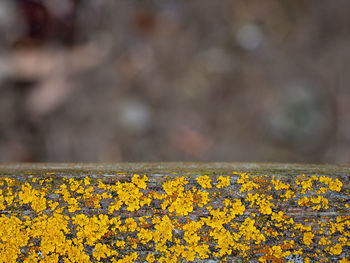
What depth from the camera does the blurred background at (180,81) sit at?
2.12 meters

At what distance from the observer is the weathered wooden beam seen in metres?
0.76

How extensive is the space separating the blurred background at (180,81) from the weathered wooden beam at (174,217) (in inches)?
51.7

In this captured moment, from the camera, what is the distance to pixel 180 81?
2.16 m

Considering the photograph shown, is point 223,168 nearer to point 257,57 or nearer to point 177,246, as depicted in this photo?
point 177,246

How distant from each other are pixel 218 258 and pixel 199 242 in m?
0.06

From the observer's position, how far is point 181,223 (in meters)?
0.78

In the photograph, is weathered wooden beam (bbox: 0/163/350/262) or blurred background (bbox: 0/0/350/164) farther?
blurred background (bbox: 0/0/350/164)

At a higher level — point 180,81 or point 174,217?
point 180,81

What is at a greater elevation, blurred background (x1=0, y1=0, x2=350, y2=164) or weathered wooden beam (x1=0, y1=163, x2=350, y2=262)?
blurred background (x1=0, y1=0, x2=350, y2=164)

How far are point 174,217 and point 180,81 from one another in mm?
1478

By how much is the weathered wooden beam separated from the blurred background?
131 centimetres

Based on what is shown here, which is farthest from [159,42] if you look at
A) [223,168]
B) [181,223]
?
[181,223]

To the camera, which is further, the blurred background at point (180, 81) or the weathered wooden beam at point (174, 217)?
the blurred background at point (180, 81)

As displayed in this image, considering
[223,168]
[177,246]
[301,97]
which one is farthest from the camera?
[301,97]
